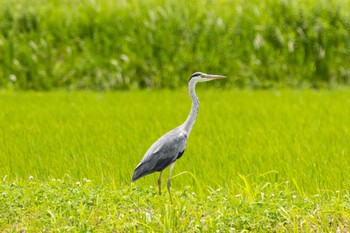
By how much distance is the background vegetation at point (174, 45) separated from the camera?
16172mm

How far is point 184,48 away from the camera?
647 inches

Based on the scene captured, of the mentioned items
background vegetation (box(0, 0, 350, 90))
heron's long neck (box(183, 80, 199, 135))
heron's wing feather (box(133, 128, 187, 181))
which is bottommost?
background vegetation (box(0, 0, 350, 90))

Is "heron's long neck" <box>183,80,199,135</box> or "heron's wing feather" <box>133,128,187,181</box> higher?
"heron's long neck" <box>183,80,199,135</box>

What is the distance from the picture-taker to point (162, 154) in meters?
6.89

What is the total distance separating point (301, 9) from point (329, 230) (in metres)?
11.1

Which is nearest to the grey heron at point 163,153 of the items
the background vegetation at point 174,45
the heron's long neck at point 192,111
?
the heron's long neck at point 192,111

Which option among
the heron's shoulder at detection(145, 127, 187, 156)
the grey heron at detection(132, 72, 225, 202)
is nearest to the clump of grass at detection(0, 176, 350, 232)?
the grey heron at detection(132, 72, 225, 202)

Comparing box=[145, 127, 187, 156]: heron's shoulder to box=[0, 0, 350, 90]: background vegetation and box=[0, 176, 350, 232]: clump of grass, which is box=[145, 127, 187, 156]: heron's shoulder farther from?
box=[0, 0, 350, 90]: background vegetation

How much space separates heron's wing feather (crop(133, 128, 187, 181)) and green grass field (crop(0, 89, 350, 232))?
0.29 metres

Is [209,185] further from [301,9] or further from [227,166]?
[301,9]

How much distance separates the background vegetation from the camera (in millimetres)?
16172

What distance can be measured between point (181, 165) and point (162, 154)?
1.83m

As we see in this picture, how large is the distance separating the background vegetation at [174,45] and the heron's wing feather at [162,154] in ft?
29.6

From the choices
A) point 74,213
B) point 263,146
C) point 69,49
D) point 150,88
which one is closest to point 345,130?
point 263,146
